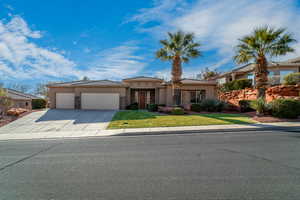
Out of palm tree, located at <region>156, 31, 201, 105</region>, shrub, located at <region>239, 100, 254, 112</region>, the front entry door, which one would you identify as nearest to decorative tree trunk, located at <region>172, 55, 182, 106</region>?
palm tree, located at <region>156, 31, 201, 105</region>

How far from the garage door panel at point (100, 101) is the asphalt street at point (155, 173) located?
13.1m

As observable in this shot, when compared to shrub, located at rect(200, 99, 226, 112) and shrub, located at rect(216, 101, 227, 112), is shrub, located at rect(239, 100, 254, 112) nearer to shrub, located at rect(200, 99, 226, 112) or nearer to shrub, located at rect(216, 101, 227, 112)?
shrub, located at rect(216, 101, 227, 112)

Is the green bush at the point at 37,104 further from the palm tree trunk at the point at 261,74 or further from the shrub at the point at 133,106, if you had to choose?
the palm tree trunk at the point at 261,74

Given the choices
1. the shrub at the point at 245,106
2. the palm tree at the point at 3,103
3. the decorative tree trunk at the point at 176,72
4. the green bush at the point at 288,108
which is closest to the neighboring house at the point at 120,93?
the decorative tree trunk at the point at 176,72

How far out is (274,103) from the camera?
11.2 m

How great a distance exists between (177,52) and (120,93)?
8.54 m

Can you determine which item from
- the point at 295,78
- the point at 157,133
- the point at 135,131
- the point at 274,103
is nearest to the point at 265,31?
the point at 274,103

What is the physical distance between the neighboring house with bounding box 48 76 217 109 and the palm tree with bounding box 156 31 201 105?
4237mm

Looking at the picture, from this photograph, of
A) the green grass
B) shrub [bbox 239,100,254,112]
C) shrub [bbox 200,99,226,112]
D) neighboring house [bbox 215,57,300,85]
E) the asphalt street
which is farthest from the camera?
neighboring house [bbox 215,57,300,85]

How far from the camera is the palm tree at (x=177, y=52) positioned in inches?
587

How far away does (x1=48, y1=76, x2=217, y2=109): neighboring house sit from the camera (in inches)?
733

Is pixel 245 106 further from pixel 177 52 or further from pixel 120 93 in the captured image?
pixel 120 93

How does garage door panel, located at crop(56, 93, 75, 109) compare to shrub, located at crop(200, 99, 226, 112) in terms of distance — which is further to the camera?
garage door panel, located at crop(56, 93, 75, 109)

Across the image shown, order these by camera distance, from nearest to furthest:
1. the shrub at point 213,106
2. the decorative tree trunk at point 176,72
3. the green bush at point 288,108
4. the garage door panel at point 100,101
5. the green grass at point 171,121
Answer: the green grass at point 171,121 < the green bush at point 288,108 < the decorative tree trunk at point 176,72 < the shrub at point 213,106 < the garage door panel at point 100,101
